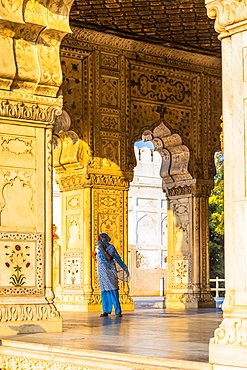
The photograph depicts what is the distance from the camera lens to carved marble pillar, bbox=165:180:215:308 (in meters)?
13.8

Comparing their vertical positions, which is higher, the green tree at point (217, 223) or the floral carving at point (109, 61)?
the floral carving at point (109, 61)

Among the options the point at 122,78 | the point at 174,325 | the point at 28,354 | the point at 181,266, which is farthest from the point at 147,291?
the point at 28,354

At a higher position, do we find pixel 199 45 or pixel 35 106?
pixel 199 45

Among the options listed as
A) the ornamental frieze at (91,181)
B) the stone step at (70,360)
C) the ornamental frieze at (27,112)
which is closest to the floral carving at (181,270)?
the ornamental frieze at (91,181)

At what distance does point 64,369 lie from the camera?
5.67m

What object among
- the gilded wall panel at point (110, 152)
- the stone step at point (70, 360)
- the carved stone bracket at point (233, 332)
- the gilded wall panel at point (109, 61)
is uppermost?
the gilded wall panel at point (109, 61)

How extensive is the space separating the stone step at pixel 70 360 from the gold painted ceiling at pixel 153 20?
671cm

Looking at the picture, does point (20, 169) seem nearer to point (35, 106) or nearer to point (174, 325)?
point (35, 106)

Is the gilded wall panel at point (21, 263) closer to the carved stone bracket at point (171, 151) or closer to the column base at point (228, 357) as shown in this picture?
the column base at point (228, 357)

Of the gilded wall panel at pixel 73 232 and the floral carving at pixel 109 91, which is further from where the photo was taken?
the floral carving at pixel 109 91

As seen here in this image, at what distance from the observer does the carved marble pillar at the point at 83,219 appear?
1255 cm

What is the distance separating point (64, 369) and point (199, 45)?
9365 millimetres

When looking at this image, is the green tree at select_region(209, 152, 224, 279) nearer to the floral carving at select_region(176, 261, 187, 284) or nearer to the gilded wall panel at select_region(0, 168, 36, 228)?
the floral carving at select_region(176, 261, 187, 284)

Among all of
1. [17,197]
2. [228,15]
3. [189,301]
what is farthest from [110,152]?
[228,15]
